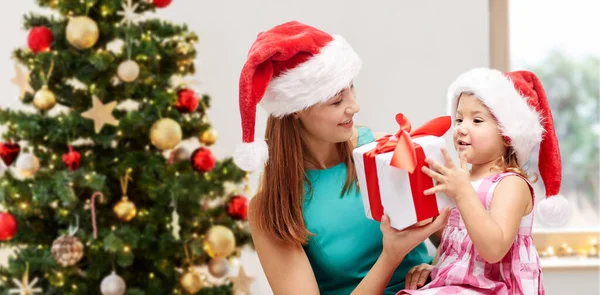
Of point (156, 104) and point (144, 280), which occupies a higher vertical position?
point (156, 104)

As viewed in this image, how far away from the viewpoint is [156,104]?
9.91 ft

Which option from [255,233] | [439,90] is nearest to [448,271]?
[255,233]

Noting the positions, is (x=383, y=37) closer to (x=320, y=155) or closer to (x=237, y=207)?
(x=237, y=207)

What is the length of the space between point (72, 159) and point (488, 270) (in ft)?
6.44

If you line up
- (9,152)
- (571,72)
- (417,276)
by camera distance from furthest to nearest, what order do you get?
(571,72) → (9,152) → (417,276)

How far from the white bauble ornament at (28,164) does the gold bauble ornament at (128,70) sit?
1.71 ft

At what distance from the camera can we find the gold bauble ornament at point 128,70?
117 inches

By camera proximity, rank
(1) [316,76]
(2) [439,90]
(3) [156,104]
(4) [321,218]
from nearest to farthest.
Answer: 1. (1) [316,76]
2. (4) [321,218]
3. (3) [156,104]
4. (2) [439,90]

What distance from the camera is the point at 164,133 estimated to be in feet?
9.82

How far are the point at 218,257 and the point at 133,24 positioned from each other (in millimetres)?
1134

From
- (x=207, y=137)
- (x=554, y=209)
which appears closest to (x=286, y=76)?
(x=554, y=209)

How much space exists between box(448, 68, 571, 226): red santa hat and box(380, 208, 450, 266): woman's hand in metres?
0.31

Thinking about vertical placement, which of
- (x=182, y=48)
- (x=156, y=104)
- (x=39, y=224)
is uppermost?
(x=182, y=48)

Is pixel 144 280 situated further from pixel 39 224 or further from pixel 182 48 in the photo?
pixel 182 48
